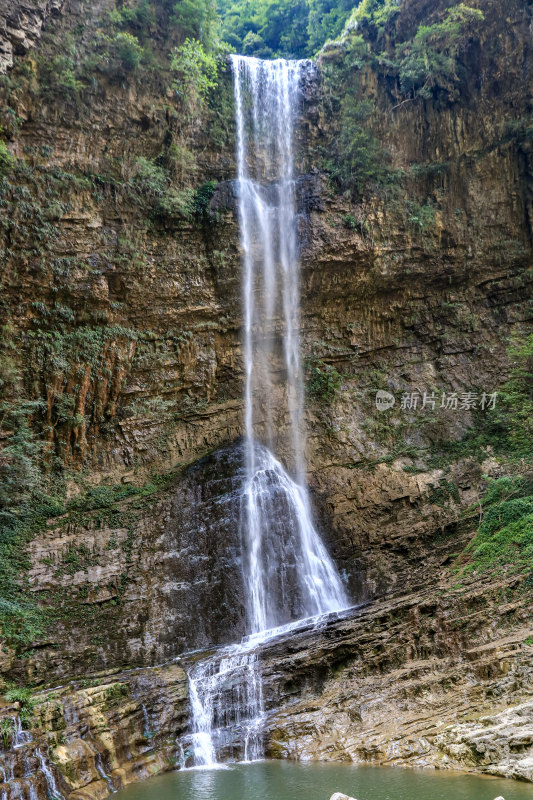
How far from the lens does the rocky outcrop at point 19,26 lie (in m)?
15.2

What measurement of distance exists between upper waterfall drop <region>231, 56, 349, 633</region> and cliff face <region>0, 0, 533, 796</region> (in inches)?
16.4

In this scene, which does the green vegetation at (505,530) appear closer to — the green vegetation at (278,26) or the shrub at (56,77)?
the shrub at (56,77)

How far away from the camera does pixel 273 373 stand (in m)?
18.5

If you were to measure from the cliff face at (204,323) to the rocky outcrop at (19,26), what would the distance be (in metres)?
0.07

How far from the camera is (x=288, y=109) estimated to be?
19.5m

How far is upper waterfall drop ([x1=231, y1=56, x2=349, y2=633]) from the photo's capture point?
1566 cm

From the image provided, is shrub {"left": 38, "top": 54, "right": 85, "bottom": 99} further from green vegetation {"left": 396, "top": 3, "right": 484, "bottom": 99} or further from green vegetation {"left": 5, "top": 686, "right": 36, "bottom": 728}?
green vegetation {"left": 5, "top": 686, "right": 36, "bottom": 728}

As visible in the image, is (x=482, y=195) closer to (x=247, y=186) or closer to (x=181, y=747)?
(x=247, y=186)

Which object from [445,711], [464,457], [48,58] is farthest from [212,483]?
[48,58]

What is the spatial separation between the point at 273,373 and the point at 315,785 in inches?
475

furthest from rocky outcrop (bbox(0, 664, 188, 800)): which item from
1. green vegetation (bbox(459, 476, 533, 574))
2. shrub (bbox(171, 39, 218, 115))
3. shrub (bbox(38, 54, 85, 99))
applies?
shrub (bbox(171, 39, 218, 115))

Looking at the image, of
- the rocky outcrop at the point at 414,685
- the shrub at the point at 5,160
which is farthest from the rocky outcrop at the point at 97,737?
the shrub at the point at 5,160

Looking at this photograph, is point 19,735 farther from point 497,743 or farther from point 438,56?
point 438,56

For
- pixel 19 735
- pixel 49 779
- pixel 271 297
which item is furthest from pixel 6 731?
pixel 271 297
